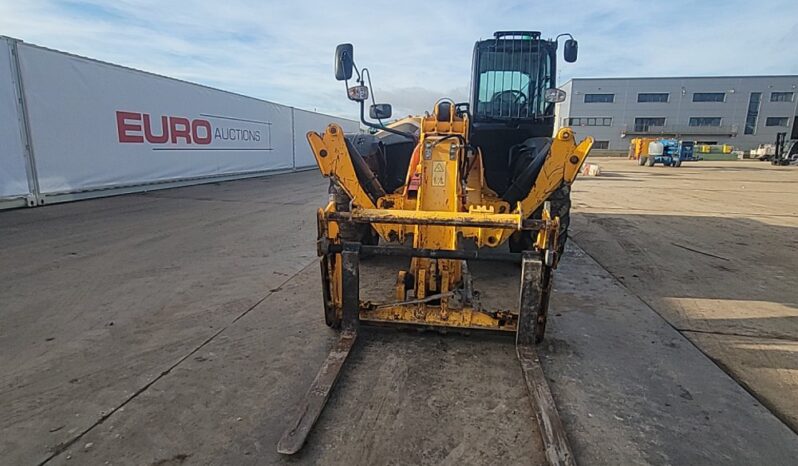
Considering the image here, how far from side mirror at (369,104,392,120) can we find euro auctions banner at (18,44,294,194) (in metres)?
8.73

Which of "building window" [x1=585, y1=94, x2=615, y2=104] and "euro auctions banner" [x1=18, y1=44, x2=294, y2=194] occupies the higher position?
"building window" [x1=585, y1=94, x2=615, y2=104]

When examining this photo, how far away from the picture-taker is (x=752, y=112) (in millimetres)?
52906

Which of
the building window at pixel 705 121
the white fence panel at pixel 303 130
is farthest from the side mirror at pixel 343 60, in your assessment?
the building window at pixel 705 121

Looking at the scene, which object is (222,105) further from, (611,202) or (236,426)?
(236,426)

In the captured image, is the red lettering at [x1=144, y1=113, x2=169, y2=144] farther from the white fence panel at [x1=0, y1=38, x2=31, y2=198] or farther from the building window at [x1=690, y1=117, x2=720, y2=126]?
the building window at [x1=690, y1=117, x2=720, y2=126]

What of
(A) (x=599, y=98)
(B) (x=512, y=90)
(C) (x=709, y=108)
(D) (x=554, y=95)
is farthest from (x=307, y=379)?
(C) (x=709, y=108)

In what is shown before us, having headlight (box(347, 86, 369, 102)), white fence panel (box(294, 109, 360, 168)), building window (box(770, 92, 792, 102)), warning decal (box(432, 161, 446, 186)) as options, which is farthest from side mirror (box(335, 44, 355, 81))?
building window (box(770, 92, 792, 102))

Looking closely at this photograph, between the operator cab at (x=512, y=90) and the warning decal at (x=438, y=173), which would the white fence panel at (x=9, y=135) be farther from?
the warning decal at (x=438, y=173)

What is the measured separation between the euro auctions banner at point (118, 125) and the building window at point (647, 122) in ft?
171

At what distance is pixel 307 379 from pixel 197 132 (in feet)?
42.7

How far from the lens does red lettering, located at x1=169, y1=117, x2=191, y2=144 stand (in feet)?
41.2

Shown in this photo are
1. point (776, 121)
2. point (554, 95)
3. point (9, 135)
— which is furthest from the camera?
point (776, 121)

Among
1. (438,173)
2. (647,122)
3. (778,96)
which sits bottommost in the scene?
(438,173)

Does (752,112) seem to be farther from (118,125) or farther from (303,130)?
(118,125)
